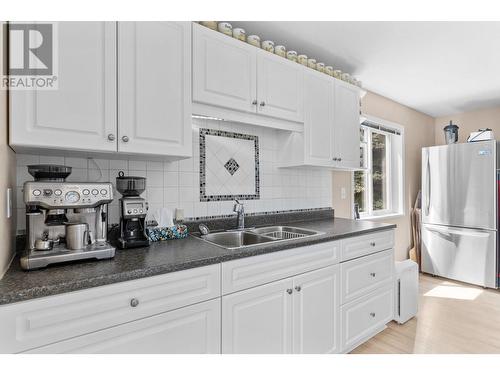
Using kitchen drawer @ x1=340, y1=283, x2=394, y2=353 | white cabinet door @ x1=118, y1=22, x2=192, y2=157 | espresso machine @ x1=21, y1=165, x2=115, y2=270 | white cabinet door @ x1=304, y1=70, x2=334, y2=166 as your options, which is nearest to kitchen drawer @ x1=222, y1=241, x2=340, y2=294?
kitchen drawer @ x1=340, y1=283, x2=394, y2=353

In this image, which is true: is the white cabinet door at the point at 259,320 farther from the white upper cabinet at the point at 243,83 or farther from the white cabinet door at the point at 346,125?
the white cabinet door at the point at 346,125

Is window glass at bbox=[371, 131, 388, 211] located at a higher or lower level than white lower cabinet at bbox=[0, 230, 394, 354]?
higher

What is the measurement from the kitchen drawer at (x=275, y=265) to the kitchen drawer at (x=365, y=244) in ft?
0.35

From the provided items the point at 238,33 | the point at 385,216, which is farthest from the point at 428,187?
the point at 238,33

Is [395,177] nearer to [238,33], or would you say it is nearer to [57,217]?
[238,33]

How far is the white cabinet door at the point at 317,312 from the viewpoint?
168 centimetres

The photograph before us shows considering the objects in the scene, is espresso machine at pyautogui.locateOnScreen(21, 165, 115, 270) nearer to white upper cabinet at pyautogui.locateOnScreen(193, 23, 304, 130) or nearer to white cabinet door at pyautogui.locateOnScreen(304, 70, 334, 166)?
white upper cabinet at pyautogui.locateOnScreen(193, 23, 304, 130)

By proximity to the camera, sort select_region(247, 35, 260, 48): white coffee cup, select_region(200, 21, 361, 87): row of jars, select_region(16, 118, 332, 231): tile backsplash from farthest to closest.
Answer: select_region(247, 35, 260, 48): white coffee cup
select_region(200, 21, 361, 87): row of jars
select_region(16, 118, 332, 231): tile backsplash

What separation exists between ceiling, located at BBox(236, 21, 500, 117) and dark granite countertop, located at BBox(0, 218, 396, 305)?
1.59 m

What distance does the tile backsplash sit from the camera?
1.58 m

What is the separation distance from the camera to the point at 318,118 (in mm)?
2379
